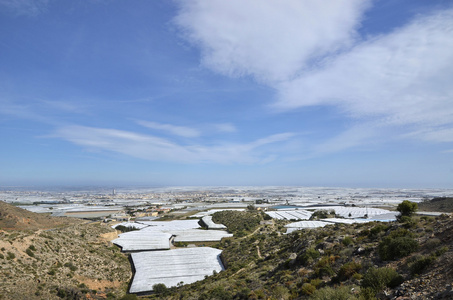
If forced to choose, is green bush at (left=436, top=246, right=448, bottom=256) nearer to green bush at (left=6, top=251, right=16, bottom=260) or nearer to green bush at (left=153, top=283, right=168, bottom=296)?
green bush at (left=153, top=283, right=168, bottom=296)

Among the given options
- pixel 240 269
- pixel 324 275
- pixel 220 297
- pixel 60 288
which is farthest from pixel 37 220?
pixel 324 275

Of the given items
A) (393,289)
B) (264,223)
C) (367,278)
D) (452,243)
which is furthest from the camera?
(264,223)

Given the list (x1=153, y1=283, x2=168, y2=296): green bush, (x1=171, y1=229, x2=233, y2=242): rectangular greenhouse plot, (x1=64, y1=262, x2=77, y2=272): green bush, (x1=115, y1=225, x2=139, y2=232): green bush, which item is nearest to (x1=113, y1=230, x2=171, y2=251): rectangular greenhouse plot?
(x1=171, y1=229, x2=233, y2=242): rectangular greenhouse plot

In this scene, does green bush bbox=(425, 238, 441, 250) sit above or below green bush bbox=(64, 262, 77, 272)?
above

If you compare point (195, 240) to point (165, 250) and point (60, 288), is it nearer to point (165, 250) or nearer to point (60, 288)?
point (165, 250)

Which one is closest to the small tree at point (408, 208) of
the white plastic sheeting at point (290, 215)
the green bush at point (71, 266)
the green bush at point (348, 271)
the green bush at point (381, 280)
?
the green bush at point (348, 271)
